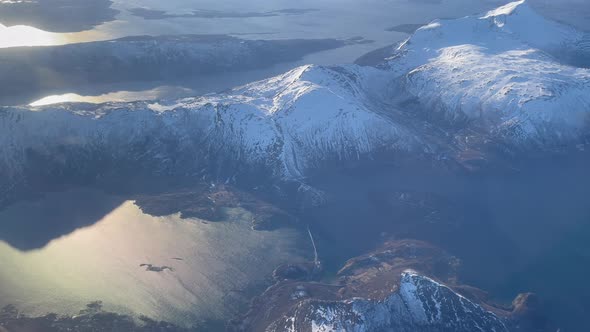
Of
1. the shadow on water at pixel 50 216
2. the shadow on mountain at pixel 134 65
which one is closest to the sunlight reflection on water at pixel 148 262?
the shadow on water at pixel 50 216

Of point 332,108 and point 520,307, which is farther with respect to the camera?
point 332,108

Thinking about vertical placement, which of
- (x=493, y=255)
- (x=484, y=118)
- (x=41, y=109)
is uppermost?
(x=41, y=109)

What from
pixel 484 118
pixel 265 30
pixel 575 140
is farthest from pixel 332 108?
pixel 265 30

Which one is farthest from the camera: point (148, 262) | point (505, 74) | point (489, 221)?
point (505, 74)

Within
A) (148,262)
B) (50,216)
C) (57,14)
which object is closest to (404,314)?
(148,262)

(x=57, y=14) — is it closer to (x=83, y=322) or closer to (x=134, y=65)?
(x=134, y=65)

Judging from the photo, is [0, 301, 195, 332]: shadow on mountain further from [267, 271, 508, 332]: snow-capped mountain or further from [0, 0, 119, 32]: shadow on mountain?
[0, 0, 119, 32]: shadow on mountain

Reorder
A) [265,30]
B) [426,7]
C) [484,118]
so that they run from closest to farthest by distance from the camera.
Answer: [484,118]
[265,30]
[426,7]

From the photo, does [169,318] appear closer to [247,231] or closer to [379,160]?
[247,231]
